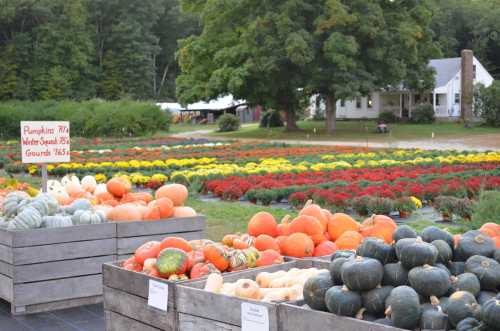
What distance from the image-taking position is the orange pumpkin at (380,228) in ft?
19.2

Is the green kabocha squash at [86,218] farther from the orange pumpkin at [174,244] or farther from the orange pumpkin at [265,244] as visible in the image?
the orange pumpkin at [265,244]

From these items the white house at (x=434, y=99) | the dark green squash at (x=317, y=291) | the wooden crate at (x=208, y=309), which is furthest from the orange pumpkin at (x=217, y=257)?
the white house at (x=434, y=99)

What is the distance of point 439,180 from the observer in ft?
49.1

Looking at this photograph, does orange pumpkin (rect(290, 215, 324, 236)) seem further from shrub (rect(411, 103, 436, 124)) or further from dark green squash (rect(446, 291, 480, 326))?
shrub (rect(411, 103, 436, 124))

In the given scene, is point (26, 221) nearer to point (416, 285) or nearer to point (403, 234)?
point (403, 234)

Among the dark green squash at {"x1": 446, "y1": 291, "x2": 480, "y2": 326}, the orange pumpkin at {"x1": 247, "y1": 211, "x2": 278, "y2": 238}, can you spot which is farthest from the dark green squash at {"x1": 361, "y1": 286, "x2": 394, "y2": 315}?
the orange pumpkin at {"x1": 247, "y1": 211, "x2": 278, "y2": 238}

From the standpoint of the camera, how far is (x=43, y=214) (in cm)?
732

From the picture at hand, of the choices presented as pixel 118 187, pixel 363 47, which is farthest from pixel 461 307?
pixel 363 47

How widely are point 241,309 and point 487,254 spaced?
4.79 ft

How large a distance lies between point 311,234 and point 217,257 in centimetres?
114

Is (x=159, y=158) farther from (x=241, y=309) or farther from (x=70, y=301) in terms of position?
(x=241, y=309)

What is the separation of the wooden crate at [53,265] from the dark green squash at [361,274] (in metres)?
3.94

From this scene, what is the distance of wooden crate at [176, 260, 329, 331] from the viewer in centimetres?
419

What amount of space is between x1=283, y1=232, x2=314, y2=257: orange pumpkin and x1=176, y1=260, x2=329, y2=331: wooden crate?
88cm
